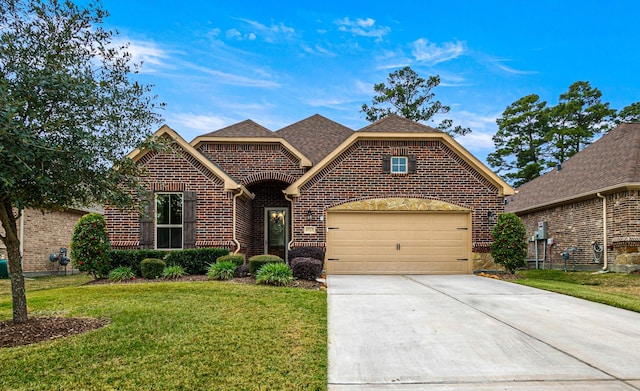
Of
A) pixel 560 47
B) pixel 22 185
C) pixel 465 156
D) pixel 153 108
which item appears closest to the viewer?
pixel 22 185

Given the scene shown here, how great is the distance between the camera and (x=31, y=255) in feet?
59.2

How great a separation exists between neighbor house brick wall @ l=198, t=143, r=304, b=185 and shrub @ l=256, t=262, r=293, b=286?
646 centimetres

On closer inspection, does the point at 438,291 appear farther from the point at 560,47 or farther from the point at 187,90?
the point at 560,47

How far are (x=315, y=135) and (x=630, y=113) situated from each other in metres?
25.7

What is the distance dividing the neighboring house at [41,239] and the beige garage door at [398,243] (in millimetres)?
10289

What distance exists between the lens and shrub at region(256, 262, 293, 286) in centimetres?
1122

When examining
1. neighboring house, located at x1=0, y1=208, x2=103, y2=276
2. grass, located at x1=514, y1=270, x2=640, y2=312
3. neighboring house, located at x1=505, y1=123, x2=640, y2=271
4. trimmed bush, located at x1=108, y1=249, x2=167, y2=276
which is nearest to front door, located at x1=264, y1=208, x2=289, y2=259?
trimmed bush, located at x1=108, y1=249, x2=167, y2=276

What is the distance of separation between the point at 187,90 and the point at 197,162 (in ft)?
16.3

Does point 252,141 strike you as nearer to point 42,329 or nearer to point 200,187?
point 200,187

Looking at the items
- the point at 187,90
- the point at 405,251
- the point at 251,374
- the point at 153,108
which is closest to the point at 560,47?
the point at 405,251

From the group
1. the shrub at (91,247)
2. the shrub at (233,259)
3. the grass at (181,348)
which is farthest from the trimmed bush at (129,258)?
the grass at (181,348)

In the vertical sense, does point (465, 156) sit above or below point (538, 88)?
below

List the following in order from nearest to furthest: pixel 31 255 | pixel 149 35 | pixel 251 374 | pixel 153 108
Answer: pixel 251 374
pixel 153 108
pixel 149 35
pixel 31 255

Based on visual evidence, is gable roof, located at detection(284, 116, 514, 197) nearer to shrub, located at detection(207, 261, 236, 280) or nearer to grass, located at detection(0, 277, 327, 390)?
shrub, located at detection(207, 261, 236, 280)
